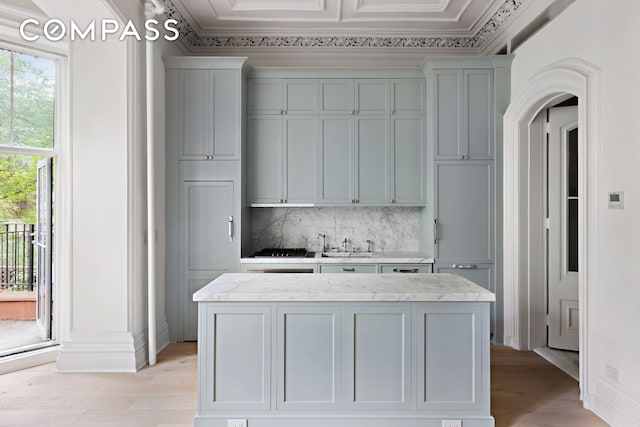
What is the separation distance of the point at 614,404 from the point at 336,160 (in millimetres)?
3017

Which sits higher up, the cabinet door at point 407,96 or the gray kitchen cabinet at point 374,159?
the cabinet door at point 407,96

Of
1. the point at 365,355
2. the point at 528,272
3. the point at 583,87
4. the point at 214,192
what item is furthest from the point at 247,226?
the point at 583,87

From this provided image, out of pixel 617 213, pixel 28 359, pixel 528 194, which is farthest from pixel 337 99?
pixel 28 359

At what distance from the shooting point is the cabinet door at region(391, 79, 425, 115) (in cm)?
409

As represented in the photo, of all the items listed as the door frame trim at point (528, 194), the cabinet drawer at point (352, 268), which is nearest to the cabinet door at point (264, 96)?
the cabinet drawer at point (352, 268)

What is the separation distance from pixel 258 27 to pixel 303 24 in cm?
53

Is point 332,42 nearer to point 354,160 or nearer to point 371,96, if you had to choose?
point 371,96

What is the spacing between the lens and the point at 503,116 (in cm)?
387

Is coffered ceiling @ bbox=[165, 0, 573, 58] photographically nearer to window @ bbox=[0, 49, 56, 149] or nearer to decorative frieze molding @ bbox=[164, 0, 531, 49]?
decorative frieze molding @ bbox=[164, 0, 531, 49]

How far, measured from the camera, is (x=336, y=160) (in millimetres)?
4125

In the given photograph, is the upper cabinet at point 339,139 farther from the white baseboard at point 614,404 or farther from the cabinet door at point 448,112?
the white baseboard at point 614,404

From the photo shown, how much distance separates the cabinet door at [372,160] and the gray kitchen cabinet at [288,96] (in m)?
0.57

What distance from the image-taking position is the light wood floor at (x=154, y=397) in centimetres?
248

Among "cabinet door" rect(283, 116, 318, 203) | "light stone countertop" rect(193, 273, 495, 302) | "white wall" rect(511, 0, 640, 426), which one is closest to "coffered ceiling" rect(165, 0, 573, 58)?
"white wall" rect(511, 0, 640, 426)
